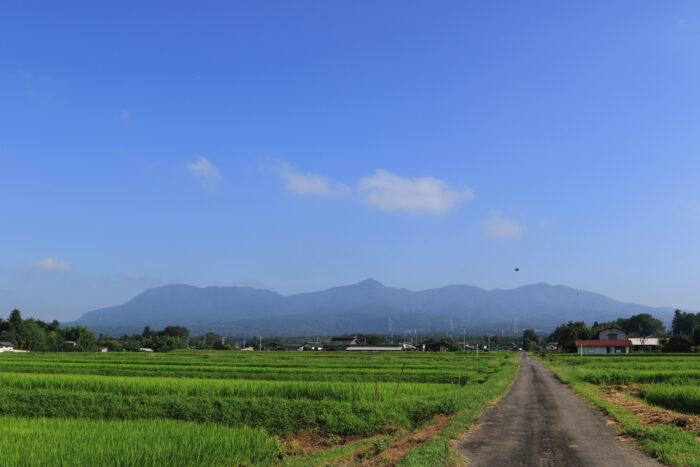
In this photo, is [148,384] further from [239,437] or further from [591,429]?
Result: [591,429]

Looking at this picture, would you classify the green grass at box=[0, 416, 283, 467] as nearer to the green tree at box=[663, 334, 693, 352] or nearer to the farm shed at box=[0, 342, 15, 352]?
the farm shed at box=[0, 342, 15, 352]

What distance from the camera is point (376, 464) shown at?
12.6 m

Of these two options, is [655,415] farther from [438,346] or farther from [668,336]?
[668,336]

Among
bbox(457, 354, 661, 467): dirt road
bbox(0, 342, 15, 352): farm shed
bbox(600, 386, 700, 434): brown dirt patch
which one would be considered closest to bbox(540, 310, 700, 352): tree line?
bbox(600, 386, 700, 434): brown dirt patch

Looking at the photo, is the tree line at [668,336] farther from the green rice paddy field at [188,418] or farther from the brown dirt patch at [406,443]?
the brown dirt patch at [406,443]

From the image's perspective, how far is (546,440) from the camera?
1451cm

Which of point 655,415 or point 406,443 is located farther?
point 655,415

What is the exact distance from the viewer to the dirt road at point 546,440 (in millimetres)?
12289

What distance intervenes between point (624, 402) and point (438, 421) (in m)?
11.7

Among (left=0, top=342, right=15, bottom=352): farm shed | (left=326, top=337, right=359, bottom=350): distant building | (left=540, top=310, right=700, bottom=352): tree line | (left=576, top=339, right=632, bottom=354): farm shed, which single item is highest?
(left=540, top=310, right=700, bottom=352): tree line

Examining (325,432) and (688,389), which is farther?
(688,389)

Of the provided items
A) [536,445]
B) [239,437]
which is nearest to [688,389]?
[536,445]

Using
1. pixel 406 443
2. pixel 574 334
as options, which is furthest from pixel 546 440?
pixel 574 334

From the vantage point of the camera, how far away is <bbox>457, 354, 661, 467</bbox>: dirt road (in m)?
12.3
